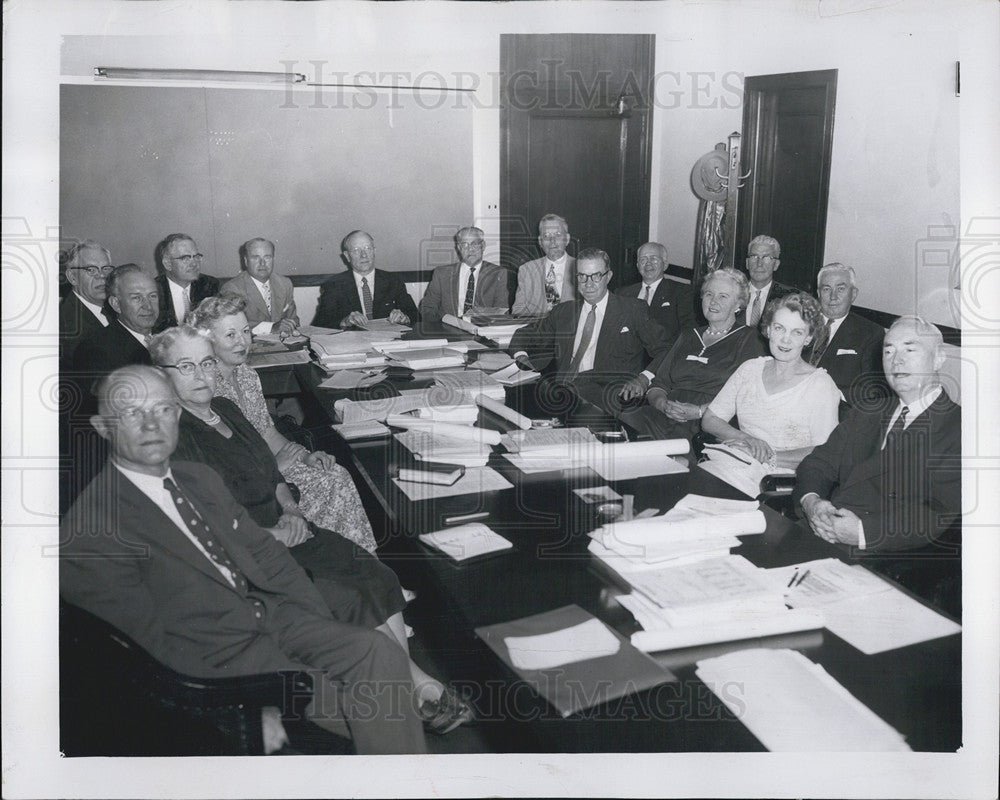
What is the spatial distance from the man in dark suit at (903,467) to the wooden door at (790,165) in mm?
→ 2642

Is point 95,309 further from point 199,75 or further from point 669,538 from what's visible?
point 199,75

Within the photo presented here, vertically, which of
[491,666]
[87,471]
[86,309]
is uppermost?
[86,309]

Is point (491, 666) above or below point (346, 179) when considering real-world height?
below

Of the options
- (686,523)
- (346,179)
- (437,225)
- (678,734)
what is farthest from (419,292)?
(678,734)

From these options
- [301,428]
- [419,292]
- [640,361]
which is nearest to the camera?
[301,428]

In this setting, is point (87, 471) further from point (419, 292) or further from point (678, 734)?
point (419, 292)

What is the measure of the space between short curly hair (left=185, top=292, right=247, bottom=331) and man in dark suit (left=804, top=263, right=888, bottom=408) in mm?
2574

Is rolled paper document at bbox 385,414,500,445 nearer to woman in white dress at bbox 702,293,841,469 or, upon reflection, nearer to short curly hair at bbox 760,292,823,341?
woman in white dress at bbox 702,293,841,469

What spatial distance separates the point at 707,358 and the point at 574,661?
2549 mm

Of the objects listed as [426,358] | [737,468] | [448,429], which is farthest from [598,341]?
[448,429]

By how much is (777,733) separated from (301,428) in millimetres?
2646

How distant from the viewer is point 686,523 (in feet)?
5.90

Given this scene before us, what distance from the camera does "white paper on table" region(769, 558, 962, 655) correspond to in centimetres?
154

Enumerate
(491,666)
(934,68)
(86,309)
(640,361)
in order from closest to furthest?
(491,666) < (934,68) < (86,309) < (640,361)
